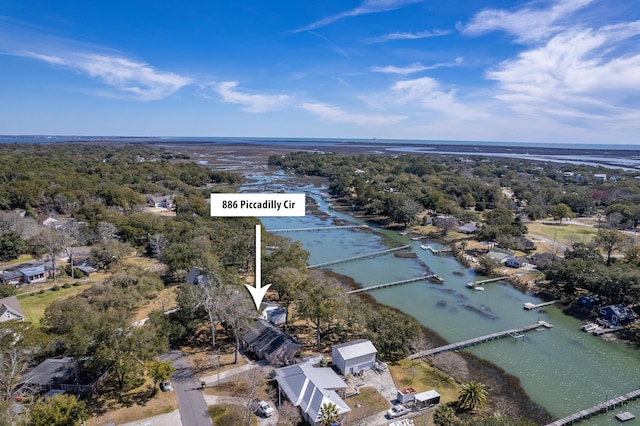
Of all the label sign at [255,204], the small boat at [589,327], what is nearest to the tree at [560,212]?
the small boat at [589,327]

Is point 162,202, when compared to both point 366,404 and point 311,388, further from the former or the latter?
point 366,404

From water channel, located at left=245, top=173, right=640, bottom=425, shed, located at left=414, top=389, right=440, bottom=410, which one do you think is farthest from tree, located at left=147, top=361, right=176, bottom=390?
water channel, located at left=245, top=173, right=640, bottom=425

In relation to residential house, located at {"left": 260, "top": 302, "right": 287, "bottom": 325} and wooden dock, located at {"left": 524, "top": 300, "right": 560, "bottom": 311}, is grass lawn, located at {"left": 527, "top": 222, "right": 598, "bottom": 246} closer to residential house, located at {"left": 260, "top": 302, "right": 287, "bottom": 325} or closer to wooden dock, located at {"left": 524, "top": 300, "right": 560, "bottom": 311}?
wooden dock, located at {"left": 524, "top": 300, "right": 560, "bottom": 311}

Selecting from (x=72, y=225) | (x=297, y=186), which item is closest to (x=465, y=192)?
(x=297, y=186)

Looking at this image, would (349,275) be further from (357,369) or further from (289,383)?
(289,383)

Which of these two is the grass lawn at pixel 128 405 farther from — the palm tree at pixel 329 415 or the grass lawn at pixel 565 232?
the grass lawn at pixel 565 232

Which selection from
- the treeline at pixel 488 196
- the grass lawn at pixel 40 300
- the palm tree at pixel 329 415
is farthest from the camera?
the treeline at pixel 488 196
